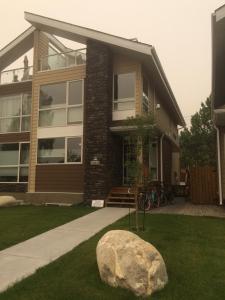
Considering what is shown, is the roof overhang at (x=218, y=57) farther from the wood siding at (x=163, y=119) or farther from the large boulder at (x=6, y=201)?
the large boulder at (x=6, y=201)

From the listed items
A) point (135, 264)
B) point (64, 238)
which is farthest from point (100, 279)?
point (64, 238)

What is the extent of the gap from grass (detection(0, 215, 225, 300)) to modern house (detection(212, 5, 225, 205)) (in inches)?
236

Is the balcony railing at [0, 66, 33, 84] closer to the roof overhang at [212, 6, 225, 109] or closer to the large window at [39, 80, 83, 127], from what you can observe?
the large window at [39, 80, 83, 127]

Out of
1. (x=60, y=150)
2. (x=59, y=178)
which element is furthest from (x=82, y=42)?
(x=59, y=178)

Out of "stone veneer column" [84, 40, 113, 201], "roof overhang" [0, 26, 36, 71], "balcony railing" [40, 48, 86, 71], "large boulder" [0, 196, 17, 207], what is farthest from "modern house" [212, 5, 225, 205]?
"roof overhang" [0, 26, 36, 71]

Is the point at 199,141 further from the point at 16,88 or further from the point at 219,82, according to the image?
the point at 16,88

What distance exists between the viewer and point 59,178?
1543cm

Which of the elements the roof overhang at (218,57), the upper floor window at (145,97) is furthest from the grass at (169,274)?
the upper floor window at (145,97)

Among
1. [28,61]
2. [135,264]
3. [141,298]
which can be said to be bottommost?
[141,298]

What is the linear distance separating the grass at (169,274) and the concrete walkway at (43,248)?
0.26 meters

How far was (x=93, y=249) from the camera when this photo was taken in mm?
6672

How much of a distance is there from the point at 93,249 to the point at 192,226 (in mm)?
3517

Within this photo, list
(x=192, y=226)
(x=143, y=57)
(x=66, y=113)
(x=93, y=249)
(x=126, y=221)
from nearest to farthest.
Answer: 1. (x=93, y=249)
2. (x=192, y=226)
3. (x=126, y=221)
4. (x=143, y=57)
5. (x=66, y=113)

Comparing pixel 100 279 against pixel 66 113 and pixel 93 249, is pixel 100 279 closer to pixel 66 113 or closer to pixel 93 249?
pixel 93 249
